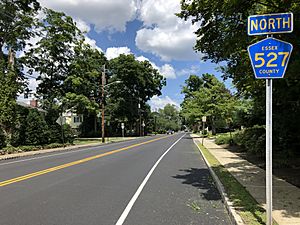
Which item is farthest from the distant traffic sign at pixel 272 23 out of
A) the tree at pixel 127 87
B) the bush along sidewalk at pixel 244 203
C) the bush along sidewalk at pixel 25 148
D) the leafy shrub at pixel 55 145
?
the tree at pixel 127 87

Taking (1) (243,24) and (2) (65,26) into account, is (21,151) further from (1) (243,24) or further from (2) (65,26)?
(1) (243,24)

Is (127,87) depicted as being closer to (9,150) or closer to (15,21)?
(15,21)

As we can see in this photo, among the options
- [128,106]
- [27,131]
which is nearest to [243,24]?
[27,131]

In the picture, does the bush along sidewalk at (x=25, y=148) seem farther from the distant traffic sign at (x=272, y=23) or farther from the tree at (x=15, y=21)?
the distant traffic sign at (x=272, y=23)

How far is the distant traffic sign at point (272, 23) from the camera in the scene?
5.63 meters

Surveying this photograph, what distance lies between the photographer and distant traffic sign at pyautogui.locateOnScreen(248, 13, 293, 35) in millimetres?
5633

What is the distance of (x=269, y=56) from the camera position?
18.2 feet

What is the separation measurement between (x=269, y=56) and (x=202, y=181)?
6384 mm

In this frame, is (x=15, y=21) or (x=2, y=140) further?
(x=15, y=21)

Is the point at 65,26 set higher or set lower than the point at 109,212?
higher

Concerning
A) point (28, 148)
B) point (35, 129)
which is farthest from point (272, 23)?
point (35, 129)

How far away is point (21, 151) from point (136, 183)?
18.8 m

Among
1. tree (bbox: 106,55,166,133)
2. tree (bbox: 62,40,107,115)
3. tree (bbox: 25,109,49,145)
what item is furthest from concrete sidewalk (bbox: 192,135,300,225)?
tree (bbox: 106,55,166,133)

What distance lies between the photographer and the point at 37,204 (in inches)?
298
